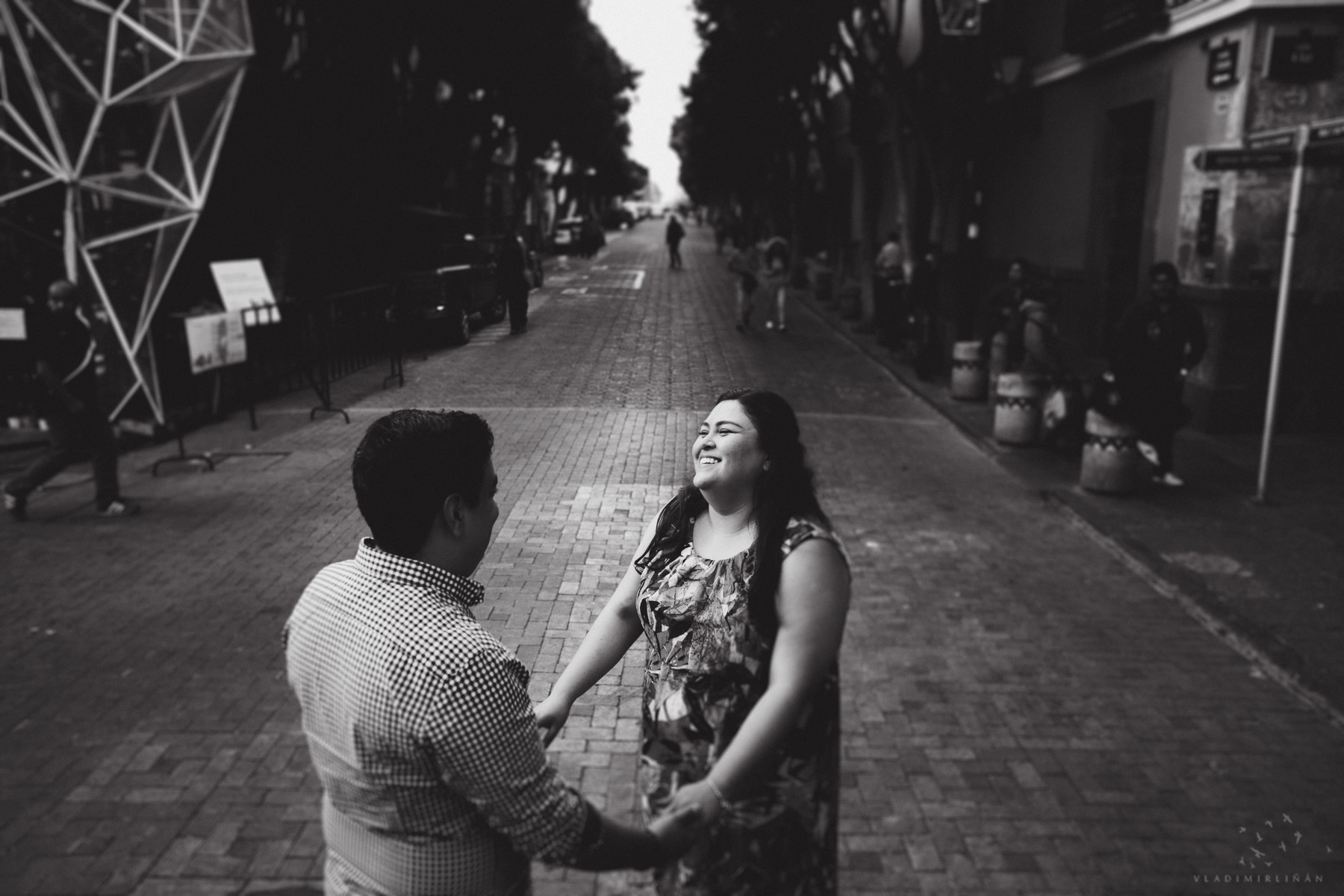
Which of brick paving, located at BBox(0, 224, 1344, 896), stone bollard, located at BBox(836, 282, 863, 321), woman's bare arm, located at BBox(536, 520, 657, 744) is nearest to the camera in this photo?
woman's bare arm, located at BBox(536, 520, 657, 744)

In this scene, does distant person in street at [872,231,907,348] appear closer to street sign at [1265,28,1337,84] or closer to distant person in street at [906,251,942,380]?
distant person in street at [906,251,942,380]

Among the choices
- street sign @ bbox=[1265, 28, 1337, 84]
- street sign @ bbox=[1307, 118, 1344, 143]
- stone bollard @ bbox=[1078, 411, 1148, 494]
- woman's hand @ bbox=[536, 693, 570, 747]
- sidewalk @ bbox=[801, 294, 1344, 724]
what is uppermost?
street sign @ bbox=[1265, 28, 1337, 84]

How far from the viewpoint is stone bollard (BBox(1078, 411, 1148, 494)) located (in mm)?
9031

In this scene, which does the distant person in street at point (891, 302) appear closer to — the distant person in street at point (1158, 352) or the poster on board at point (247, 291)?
the distant person in street at point (1158, 352)

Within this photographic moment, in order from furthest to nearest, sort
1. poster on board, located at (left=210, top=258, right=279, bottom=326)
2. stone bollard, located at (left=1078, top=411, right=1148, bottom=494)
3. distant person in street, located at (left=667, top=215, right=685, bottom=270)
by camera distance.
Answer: distant person in street, located at (left=667, top=215, right=685, bottom=270), poster on board, located at (left=210, top=258, right=279, bottom=326), stone bollard, located at (left=1078, top=411, right=1148, bottom=494)

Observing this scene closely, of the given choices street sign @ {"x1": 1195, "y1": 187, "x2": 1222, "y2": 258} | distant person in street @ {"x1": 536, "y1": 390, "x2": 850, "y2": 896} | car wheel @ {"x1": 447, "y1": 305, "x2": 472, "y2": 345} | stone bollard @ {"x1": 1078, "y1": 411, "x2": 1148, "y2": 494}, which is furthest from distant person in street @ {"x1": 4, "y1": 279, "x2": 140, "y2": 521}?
street sign @ {"x1": 1195, "y1": 187, "x2": 1222, "y2": 258}

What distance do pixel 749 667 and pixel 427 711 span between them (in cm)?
89

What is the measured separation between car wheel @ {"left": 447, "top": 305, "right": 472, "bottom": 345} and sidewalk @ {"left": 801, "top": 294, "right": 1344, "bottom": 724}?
4.77m

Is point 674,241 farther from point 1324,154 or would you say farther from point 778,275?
point 1324,154

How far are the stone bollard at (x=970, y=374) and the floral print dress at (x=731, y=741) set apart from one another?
38.4 ft

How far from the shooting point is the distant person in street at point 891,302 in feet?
60.1

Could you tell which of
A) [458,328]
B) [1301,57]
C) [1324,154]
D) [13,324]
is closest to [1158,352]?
[1324,154]

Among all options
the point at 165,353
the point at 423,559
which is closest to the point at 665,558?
the point at 423,559

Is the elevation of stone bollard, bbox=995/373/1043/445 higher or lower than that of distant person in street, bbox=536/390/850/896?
lower
